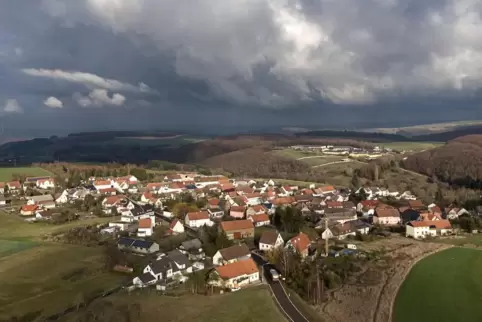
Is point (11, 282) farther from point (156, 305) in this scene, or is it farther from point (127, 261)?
point (156, 305)

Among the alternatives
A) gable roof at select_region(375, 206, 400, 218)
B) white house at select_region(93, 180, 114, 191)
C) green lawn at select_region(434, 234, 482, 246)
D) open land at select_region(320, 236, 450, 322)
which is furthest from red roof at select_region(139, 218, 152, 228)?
white house at select_region(93, 180, 114, 191)

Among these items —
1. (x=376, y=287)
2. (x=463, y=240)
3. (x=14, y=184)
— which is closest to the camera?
(x=376, y=287)

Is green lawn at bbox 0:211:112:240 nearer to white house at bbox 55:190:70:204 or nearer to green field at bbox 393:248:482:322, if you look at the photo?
white house at bbox 55:190:70:204

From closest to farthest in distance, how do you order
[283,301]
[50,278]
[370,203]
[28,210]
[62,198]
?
[283,301] → [50,278] → [28,210] → [370,203] → [62,198]

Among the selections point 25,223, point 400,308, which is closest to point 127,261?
point 400,308

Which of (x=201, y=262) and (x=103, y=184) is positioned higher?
(x=103, y=184)

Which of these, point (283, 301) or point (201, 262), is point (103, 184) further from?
point (283, 301)

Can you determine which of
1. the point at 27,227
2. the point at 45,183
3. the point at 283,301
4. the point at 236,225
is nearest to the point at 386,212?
the point at 236,225

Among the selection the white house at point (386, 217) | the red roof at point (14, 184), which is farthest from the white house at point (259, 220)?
the red roof at point (14, 184)
